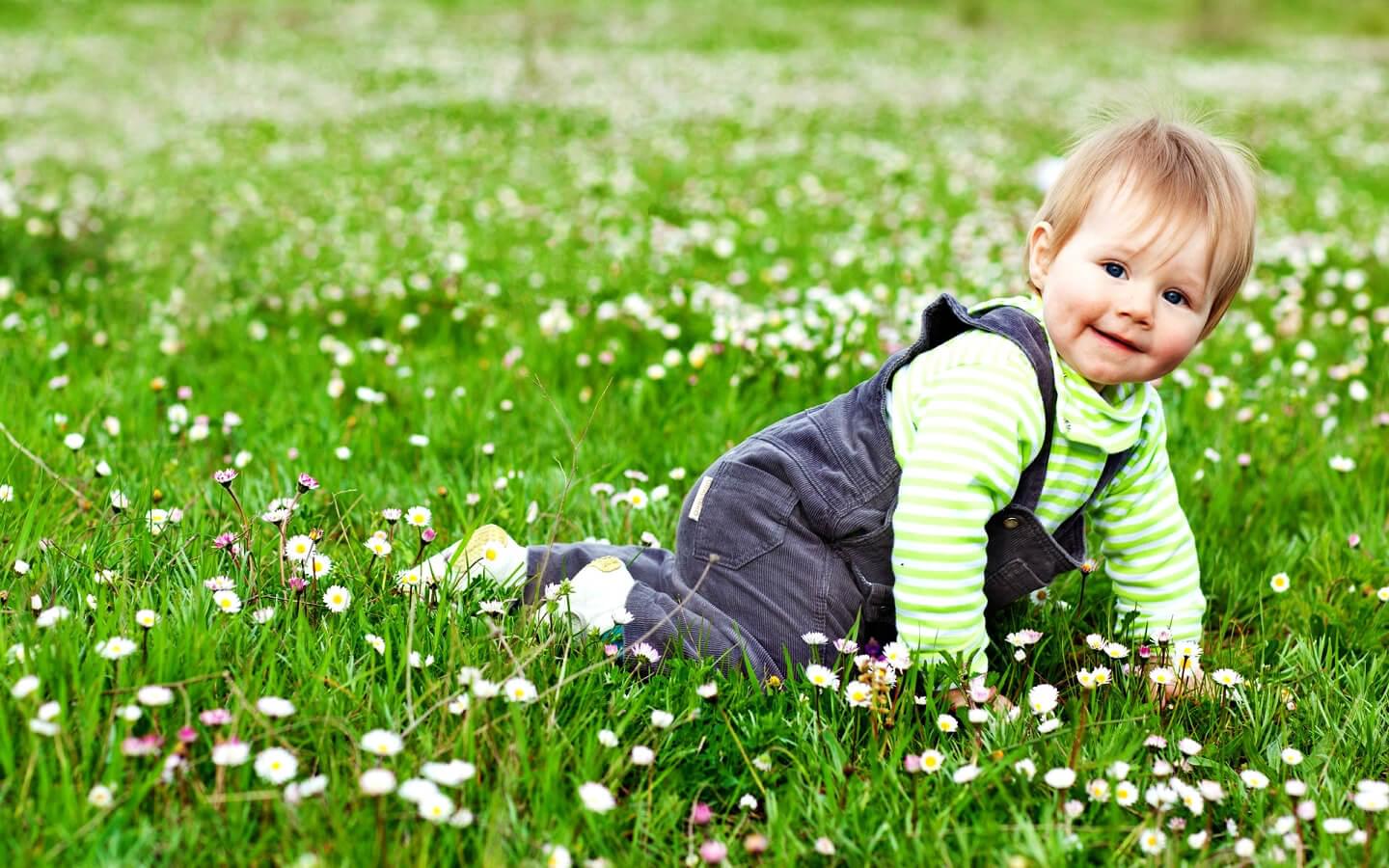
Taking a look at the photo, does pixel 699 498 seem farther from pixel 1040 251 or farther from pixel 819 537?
pixel 1040 251

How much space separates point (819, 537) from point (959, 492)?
→ 0.45 metres

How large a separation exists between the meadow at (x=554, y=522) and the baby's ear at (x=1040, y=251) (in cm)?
82

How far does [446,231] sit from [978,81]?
49.0 ft

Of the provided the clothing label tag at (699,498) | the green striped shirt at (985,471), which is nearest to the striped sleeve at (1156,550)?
the green striped shirt at (985,471)

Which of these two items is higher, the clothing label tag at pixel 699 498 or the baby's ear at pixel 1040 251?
the baby's ear at pixel 1040 251

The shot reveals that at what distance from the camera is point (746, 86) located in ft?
62.5

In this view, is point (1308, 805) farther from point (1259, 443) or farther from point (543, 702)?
point (1259, 443)

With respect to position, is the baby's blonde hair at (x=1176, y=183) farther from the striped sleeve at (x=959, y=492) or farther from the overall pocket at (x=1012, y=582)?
the overall pocket at (x=1012, y=582)

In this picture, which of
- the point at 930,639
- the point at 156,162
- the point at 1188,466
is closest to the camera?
the point at 930,639

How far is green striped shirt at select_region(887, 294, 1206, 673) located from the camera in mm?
2854

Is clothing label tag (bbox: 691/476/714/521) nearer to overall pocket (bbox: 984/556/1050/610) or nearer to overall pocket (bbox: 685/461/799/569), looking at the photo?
overall pocket (bbox: 685/461/799/569)

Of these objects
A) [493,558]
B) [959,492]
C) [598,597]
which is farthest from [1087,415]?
[493,558]

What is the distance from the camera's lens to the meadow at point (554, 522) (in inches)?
90.4

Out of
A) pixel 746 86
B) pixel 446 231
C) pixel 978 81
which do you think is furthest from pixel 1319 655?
pixel 978 81
